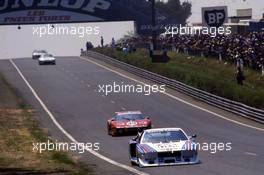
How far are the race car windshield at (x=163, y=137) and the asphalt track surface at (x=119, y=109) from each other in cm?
97

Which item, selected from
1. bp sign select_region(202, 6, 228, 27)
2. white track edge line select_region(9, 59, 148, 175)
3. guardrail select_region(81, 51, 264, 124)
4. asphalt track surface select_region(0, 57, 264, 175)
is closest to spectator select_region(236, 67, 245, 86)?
guardrail select_region(81, 51, 264, 124)

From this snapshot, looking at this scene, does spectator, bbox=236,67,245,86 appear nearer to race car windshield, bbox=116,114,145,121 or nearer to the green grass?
the green grass

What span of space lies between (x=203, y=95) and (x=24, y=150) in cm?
2391

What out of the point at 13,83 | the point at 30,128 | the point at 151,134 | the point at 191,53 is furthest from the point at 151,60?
the point at 151,134

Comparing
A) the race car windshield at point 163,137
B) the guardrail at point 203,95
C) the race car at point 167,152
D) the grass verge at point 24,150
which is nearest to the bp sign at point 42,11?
the guardrail at point 203,95

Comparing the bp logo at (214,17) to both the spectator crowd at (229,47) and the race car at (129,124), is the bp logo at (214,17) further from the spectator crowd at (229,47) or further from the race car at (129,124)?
the spectator crowd at (229,47)

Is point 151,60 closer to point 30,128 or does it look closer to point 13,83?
point 13,83

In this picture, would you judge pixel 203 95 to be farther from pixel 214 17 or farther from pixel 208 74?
pixel 214 17

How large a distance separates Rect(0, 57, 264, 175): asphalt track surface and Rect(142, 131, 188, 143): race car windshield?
97 centimetres

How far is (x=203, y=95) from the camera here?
166 feet

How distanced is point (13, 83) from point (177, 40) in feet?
50.0

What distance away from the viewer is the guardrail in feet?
135

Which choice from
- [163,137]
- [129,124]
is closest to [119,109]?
[129,124]

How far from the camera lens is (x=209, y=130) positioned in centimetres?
3625
